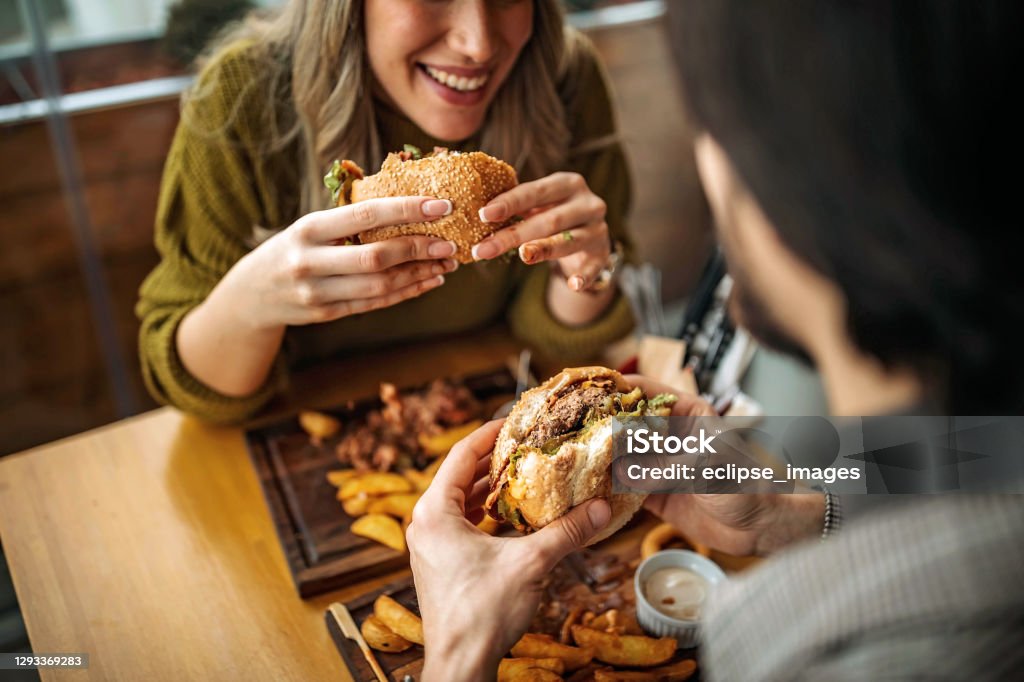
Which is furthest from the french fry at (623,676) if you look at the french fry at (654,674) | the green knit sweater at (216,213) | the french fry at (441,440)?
the green knit sweater at (216,213)

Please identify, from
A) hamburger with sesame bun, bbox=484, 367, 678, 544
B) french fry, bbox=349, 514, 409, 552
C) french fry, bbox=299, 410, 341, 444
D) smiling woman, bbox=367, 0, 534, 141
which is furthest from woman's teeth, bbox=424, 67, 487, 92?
french fry, bbox=349, 514, 409, 552

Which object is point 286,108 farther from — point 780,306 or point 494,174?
Result: point 780,306

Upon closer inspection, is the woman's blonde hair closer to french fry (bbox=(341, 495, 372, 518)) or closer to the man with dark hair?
french fry (bbox=(341, 495, 372, 518))

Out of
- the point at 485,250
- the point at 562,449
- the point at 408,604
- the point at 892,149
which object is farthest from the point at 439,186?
the point at 892,149

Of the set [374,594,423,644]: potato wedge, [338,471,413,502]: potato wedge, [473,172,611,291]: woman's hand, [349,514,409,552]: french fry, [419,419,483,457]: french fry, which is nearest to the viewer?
[374,594,423,644]: potato wedge

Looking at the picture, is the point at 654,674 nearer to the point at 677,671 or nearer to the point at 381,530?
the point at 677,671

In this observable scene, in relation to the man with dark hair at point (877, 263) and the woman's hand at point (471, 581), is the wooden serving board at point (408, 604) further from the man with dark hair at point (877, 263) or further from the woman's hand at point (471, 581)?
the man with dark hair at point (877, 263)
